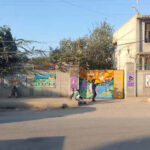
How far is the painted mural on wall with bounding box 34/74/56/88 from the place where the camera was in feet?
52.3

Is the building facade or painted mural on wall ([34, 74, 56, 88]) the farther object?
painted mural on wall ([34, 74, 56, 88])

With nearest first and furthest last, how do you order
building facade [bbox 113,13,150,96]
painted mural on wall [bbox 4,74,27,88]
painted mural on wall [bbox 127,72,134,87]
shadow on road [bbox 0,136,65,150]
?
shadow on road [bbox 0,136,65,150] → painted mural on wall [bbox 127,72,134,87] → building facade [bbox 113,13,150,96] → painted mural on wall [bbox 4,74,27,88]

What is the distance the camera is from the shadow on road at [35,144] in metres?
4.93

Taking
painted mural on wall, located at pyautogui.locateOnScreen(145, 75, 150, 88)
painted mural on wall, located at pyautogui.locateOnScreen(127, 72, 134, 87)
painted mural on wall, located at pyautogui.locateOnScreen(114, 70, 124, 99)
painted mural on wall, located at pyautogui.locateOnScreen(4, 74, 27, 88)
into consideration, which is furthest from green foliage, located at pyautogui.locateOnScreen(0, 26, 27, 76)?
painted mural on wall, located at pyautogui.locateOnScreen(145, 75, 150, 88)

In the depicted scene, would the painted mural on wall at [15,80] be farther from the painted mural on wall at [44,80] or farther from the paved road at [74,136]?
the paved road at [74,136]

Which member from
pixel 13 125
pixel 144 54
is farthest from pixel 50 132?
pixel 144 54

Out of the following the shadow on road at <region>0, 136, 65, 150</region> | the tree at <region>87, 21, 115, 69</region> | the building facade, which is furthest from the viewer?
the tree at <region>87, 21, 115, 69</region>

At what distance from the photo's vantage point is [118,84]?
1591 centimetres

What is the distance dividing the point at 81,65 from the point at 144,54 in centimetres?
595

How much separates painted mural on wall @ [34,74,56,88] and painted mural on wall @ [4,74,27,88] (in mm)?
938

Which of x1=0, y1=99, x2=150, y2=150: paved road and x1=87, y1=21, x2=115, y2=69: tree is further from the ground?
x1=87, y1=21, x2=115, y2=69: tree

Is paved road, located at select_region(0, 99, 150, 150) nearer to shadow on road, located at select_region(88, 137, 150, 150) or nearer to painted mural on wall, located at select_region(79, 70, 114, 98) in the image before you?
shadow on road, located at select_region(88, 137, 150, 150)

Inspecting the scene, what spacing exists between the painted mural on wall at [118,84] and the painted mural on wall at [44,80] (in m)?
4.79

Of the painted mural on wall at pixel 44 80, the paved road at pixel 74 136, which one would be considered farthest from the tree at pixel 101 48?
the paved road at pixel 74 136
